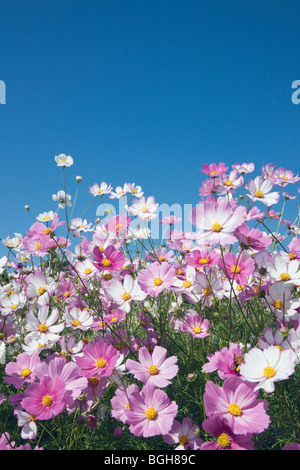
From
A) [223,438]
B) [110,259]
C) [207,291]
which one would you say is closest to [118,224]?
[110,259]

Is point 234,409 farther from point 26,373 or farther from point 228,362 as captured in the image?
point 26,373

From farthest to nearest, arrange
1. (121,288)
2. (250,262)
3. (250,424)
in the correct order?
(121,288), (250,262), (250,424)

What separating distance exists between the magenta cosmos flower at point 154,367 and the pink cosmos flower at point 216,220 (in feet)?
1.23

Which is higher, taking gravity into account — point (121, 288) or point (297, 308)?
point (121, 288)

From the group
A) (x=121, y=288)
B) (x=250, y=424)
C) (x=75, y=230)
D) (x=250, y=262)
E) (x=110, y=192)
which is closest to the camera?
(x=250, y=424)

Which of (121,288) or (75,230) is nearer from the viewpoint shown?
(121,288)

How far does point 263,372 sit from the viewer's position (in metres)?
0.94

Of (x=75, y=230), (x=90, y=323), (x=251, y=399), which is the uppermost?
(x=75, y=230)

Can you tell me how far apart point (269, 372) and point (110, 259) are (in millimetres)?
656

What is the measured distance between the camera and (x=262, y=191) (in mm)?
1485

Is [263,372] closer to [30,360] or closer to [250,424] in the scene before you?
[250,424]

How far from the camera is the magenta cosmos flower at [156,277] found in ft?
4.07
